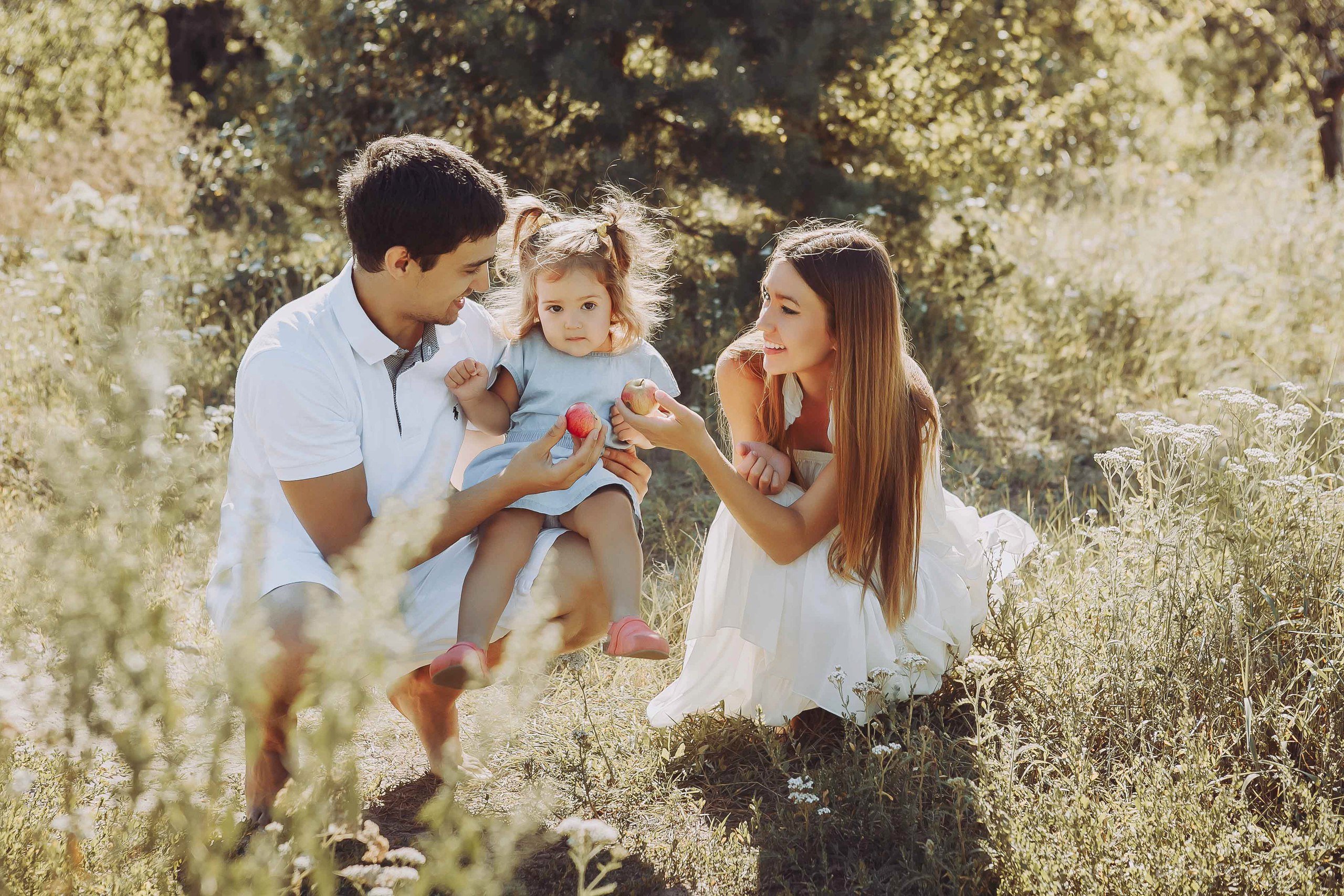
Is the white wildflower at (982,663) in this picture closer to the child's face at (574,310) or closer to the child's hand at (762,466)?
the child's hand at (762,466)

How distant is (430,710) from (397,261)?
1.09 meters

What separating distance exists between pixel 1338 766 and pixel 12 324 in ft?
16.8

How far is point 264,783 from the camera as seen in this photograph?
2.37 m

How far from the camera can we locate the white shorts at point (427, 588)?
2346 mm

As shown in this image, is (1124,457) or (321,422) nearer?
(321,422)

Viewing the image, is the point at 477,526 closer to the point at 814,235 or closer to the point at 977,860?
the point at 814,235

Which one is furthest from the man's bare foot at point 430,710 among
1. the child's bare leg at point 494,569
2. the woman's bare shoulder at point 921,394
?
the woman's bare shoulder at point 921,394

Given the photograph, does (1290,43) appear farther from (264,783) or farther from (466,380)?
(264,783)

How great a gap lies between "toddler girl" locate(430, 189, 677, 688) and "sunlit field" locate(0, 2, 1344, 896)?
0.45 m

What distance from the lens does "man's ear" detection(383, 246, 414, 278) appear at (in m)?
2.43

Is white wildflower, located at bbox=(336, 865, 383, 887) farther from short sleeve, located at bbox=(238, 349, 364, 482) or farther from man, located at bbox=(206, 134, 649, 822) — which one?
short sleeve, located at bbox=(238, 349, 364, 482)

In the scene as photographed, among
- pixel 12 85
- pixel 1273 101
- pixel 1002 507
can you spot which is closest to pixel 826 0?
pixel 1002 507

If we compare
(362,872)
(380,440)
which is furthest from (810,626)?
(362,872)

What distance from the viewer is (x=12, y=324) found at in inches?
190
